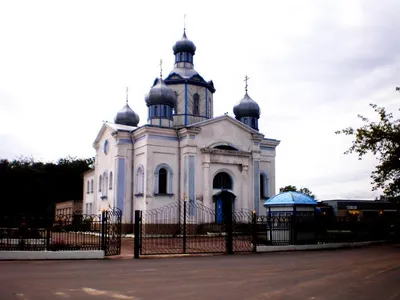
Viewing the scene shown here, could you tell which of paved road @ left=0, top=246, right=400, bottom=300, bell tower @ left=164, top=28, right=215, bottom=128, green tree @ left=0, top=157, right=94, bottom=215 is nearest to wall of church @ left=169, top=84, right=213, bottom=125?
bell tower @ left=164, top=28, right=215, bottom=128

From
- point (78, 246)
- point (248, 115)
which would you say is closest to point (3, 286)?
point (78, 246)

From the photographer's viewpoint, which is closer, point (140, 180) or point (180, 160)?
point (140, 180)

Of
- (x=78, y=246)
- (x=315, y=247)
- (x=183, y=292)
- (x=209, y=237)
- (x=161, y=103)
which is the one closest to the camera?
(x=183, y=292)

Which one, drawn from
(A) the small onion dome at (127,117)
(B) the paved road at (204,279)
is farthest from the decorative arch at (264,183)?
(B) the paved road at (204,279)

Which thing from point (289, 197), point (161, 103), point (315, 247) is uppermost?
point (161, 103)

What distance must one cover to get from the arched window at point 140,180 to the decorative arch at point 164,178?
3.27 feet

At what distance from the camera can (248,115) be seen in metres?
34.4

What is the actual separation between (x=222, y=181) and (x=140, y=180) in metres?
5.28

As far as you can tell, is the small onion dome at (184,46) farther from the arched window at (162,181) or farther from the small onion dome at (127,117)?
the arched window at (162,181)

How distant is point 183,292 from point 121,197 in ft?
65.3

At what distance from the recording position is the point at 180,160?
27.9m

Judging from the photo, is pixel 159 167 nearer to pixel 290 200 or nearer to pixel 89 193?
pixel 290 200

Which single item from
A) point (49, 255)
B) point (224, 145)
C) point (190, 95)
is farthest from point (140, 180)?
point (49, 255)

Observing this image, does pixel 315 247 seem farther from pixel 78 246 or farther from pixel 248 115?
pixel 248 115
